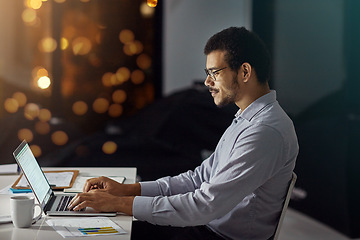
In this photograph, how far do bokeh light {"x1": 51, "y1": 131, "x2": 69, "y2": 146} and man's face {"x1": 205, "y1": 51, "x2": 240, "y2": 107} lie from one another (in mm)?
2151

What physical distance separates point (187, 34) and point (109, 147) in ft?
3.54

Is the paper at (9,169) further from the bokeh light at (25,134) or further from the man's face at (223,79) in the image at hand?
the bokeh light at (25,134)

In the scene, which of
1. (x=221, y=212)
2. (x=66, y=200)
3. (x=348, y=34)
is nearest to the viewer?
(x=221, y=212)

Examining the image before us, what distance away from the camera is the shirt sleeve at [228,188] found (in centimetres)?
141

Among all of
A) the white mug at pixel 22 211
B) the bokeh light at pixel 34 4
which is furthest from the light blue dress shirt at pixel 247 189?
the bokeh light at pixel 34 4

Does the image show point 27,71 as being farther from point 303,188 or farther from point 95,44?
point 303,188

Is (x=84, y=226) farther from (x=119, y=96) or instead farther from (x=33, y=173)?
(x=119, y=96)

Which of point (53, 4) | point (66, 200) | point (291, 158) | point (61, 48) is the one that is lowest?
point (66, 200)

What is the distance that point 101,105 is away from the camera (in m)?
3.61

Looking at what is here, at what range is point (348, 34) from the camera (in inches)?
125

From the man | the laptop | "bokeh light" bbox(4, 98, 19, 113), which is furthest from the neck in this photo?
"bokeh light" bbox(4, 98, 19, 113)

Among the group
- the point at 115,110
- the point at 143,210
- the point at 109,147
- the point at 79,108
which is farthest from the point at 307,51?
the point at 143,210

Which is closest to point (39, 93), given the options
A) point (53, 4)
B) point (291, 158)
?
point (53, 4)

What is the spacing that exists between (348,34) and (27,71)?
230 cm
